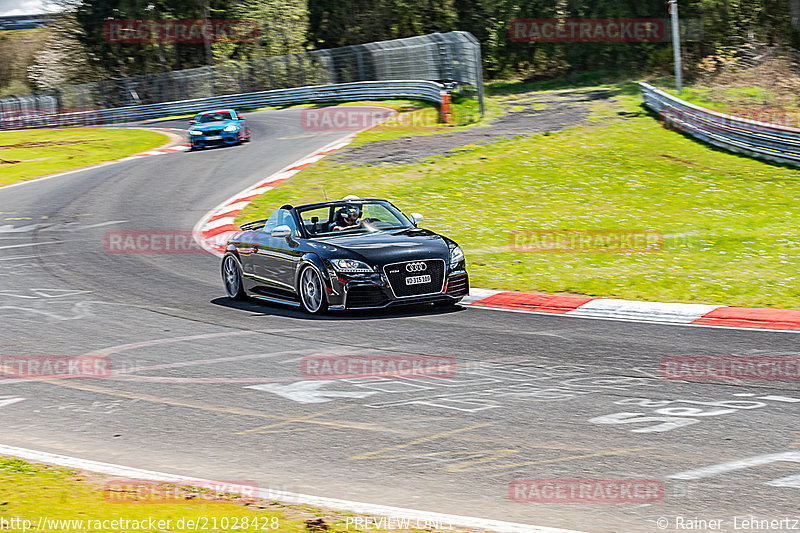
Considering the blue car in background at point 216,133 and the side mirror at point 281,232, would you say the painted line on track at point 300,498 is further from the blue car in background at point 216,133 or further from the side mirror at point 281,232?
the blue car in background at point 216,133

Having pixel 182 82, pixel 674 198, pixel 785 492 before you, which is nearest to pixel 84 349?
pixel 785 492

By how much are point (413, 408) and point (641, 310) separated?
4615mm

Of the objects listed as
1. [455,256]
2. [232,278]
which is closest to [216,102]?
[232,278]

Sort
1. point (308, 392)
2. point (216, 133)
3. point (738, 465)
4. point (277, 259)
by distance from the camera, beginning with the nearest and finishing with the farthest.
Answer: point (738, 465) → point (308, 392) → point (277, 259) → point (216, 133)

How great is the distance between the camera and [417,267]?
11.3 m

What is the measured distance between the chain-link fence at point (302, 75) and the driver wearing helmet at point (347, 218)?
20.8m

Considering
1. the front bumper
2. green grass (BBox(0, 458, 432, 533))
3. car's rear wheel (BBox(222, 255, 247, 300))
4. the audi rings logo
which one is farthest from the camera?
car's rear wheel (BBox(222, 255, 247, 300))

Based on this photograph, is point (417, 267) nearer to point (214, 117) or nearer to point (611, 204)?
point (611, 204)

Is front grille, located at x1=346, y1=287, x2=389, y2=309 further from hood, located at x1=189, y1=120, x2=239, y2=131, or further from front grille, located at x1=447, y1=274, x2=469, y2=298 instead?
hood, located at x1=189, y1=120, x2=239, y2=131

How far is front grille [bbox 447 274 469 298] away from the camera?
1149cm

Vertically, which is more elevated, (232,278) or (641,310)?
(232,278)

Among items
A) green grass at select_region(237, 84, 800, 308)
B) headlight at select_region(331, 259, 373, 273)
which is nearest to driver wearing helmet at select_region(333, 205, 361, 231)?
headlight at select_region(331, 259, 373, 273)

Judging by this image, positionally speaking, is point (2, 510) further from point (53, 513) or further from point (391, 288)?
point (391, 288)

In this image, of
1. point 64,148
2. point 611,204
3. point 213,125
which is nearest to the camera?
point 611,204
